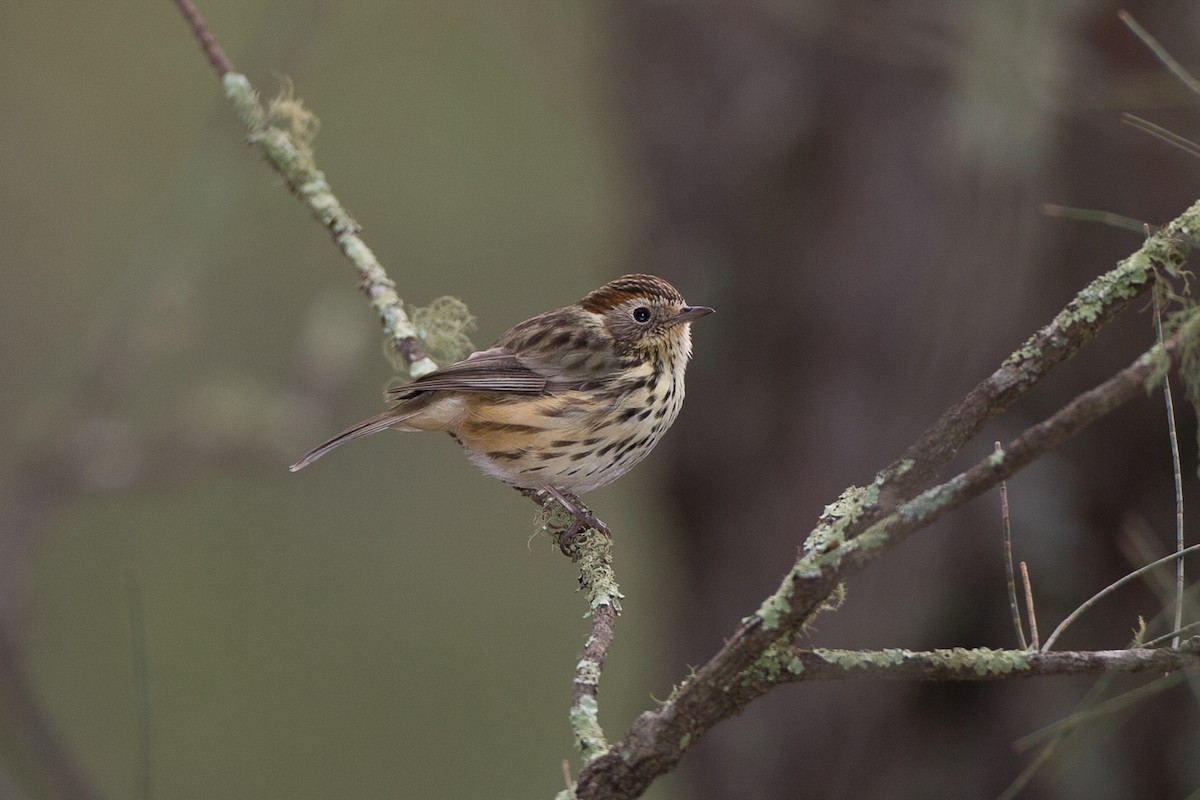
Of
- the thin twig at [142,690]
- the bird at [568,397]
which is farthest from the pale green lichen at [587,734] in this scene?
the bird at [568,397]

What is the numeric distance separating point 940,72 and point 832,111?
542 millimetres

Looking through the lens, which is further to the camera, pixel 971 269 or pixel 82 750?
pixel 82 750

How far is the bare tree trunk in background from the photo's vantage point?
5027mm

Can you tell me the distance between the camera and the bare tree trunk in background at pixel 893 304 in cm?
503

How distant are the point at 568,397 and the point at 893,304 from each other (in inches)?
79.3

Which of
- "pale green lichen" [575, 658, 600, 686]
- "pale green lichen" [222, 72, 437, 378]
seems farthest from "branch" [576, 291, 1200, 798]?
"pale green lichen" [222, 72, 437, 378]

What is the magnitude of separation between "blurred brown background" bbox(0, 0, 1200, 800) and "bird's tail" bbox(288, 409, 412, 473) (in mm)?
421

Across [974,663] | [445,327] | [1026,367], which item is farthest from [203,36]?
[974,663]

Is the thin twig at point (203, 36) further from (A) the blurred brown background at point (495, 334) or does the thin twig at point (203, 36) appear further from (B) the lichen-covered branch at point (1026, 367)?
(B) the lichen-covered branch at point (1026, 367)

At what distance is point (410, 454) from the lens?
1069cm

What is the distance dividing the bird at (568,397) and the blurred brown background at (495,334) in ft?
1.75

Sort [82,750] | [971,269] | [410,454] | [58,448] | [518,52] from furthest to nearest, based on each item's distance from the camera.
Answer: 1. [410,454]
2. [82,750]
3. [518,52]
4. [971,269]
5. [58,448]

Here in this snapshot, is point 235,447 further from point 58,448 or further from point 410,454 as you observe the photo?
point 410,454

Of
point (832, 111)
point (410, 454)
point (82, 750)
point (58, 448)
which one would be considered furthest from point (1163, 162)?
point (82, 750)
